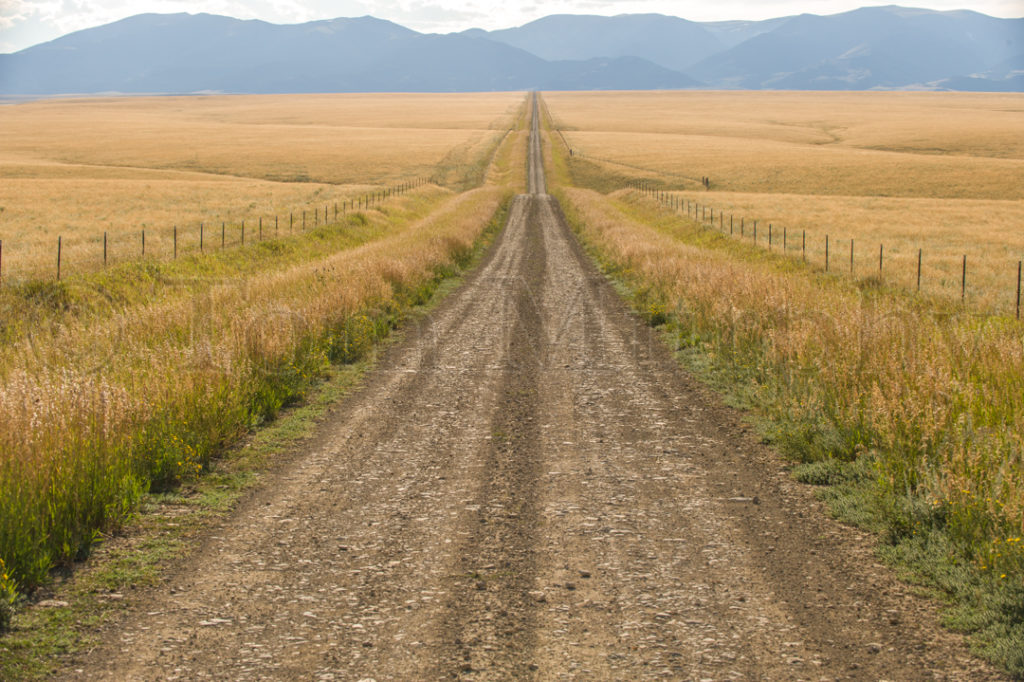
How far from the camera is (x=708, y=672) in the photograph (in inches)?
183

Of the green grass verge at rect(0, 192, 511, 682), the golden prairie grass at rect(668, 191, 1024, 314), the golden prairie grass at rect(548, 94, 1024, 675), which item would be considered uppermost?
the golden prairie grass at rect(668, 191, 1024, 314)

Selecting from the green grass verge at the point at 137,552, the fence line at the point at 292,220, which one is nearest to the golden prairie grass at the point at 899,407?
the green grass verge at the point at 137,552

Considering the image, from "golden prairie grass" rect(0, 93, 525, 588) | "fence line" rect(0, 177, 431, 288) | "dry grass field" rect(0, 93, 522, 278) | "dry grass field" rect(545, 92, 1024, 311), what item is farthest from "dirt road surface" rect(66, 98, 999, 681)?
"dry grass field" rect(0, 93, 522, 278)

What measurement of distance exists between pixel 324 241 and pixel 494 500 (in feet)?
79.7

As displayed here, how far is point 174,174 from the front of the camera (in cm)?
6950

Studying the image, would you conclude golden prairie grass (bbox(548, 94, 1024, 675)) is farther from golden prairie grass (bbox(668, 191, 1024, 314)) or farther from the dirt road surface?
golden prairie grass (bbox(668, 191, 1024, 314))

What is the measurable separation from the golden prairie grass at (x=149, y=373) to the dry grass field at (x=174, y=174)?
7.53m

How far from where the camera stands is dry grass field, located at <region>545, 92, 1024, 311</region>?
29.0 metres

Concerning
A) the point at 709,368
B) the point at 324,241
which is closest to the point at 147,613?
the point at 709,368

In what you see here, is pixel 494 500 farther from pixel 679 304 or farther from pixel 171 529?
pixel 679 304

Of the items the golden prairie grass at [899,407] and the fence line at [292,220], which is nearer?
the golden prairie grass at [899,407]

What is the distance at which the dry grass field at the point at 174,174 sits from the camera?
32.8 meters

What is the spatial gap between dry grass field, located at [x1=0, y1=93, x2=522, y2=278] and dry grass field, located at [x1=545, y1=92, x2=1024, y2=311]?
2108 cm

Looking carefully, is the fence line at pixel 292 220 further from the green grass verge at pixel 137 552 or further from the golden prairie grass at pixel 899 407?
the golden prairie grass at pixel 899 407
